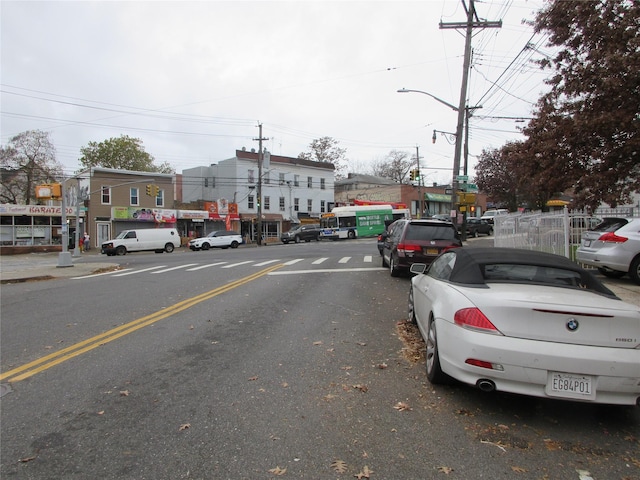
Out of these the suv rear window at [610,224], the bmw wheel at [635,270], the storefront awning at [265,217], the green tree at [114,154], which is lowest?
the bmw wheel at [635,270]

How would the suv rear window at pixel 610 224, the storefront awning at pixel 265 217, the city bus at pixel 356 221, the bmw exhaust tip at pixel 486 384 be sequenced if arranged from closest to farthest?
the bmw exhaust tip at pixel 486 384 < the suv rear window at pixel 610 224 < the city bus at pixel 356 221 < the storefront awning at pixel 265 217

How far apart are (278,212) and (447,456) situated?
5013 cm

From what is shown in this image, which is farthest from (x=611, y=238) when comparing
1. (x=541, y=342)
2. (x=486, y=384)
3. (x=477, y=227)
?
(x=477, y=227)

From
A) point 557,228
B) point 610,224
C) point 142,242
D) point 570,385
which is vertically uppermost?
point 610,224

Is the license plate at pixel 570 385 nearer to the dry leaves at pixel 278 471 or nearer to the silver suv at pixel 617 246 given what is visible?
the dry leaves at pixel 278 471

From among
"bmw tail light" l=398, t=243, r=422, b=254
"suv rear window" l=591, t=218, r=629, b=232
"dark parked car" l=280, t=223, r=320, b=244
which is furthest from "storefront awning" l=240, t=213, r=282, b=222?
"suv rear window" l=591, t=218, r=629, b=232

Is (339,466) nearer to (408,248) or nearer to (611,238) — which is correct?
(408,248)

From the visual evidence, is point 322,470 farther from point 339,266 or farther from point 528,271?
point 339,266

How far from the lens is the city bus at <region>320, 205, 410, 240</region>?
4356 centimetres

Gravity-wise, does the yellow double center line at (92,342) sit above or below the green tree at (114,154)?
below

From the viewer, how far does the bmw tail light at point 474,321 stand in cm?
364

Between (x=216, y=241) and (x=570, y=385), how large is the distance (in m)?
36.4

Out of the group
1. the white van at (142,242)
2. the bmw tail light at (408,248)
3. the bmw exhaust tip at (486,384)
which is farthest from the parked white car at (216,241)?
the bmw exhaust tip at (486,384)

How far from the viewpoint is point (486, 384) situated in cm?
359
